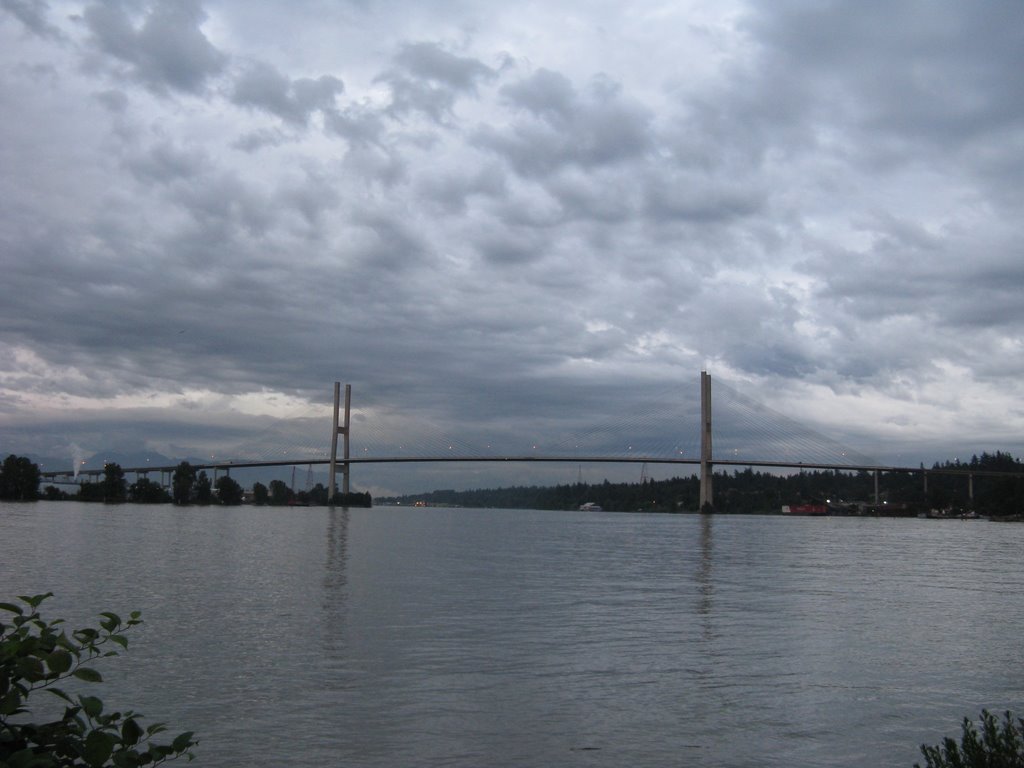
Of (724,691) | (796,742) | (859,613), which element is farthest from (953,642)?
(796,742)

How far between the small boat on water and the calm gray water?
113459 millimetres

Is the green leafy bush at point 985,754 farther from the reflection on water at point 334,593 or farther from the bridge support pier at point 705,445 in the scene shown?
the bridge support pier at point 705,445

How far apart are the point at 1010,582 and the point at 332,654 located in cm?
2228

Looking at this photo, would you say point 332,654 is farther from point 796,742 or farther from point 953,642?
point 953,642

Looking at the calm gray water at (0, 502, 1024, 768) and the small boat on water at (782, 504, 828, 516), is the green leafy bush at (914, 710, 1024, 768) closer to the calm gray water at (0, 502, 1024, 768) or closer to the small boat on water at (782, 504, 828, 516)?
the calm gray water at (0, 502, 1024, 768)

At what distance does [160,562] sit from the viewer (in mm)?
27031

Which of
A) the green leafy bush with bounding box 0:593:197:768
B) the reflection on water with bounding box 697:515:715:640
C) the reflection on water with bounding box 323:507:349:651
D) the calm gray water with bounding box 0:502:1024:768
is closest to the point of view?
the green leafy bush with bounding box 0:593:197:768

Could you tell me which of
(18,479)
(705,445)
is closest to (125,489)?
(18,479)

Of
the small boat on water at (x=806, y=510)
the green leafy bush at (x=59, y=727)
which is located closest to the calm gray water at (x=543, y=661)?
the green leafy bush at (x=59, y=727)

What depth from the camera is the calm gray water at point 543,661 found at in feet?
28.7

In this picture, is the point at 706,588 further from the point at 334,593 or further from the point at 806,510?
the point at 806,510

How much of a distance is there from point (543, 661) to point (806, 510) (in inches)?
5203

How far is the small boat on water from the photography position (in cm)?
13588

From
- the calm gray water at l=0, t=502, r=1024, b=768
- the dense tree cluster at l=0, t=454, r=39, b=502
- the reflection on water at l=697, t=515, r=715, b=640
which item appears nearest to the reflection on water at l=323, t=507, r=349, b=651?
the calm gray water at l=0, t=502, r=1024, b=768
